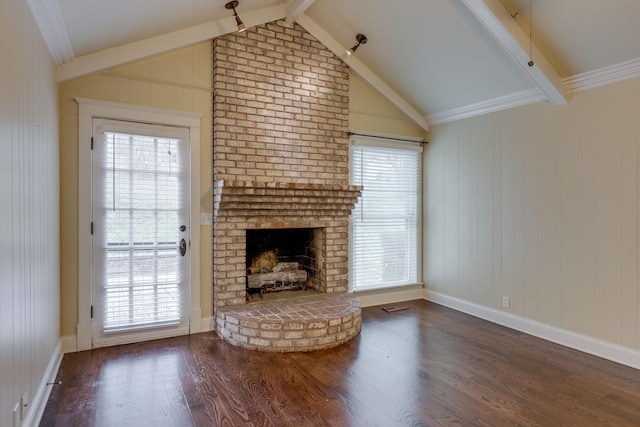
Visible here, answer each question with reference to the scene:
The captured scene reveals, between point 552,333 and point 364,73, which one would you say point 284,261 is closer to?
point 364,73

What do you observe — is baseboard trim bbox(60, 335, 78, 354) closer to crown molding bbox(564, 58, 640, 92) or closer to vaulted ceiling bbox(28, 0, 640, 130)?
vaulted ceiling bbox(28, 0, 640, 130)

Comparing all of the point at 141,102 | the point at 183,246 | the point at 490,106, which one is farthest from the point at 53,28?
the point at 490,106

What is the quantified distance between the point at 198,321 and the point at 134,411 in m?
1.53

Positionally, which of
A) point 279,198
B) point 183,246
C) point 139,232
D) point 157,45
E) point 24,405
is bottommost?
point 24,405

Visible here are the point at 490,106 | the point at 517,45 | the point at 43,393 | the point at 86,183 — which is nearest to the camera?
the point at 43,393

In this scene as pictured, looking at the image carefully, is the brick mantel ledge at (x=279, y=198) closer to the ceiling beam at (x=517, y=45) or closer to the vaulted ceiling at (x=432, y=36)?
the vaulted ceiling at (x=432, y=36)

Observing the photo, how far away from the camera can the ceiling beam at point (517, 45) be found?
3.21 m

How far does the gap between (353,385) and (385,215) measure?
280 cm

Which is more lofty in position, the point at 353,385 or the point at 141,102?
the point at 141,102

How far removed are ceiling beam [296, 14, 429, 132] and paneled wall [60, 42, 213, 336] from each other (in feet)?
4.14

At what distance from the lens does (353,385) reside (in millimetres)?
2850

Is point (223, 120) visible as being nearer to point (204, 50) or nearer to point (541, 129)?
point (204, 50)

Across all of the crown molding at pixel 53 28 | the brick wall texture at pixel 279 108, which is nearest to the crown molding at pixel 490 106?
the brick wall texture at pixel 279 108

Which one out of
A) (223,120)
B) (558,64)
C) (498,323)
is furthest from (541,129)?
(223,120)
